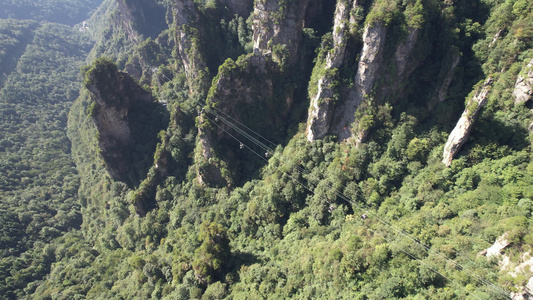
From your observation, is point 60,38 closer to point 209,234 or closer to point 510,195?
point 209,234

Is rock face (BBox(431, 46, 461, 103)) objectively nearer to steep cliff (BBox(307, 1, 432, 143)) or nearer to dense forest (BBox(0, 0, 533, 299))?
dense forest (BBox(0, 0, 533, 299))

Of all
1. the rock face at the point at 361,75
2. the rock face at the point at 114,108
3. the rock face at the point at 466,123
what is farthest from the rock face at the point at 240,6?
the rock face at the point at 466,123

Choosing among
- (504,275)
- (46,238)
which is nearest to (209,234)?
(504,275)

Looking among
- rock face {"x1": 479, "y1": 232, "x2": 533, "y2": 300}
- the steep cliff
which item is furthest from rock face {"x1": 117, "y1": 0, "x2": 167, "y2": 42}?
rock face {"x1": 479, "y1": 232, "x2": 533, "y2": 300}

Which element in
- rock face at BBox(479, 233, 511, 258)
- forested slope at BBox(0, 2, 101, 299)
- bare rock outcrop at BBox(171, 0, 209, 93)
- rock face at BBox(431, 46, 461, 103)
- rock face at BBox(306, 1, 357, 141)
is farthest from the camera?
forested slope at BBox(0, 2, 101, 299)

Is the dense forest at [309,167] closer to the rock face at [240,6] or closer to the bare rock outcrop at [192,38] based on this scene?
the rock face at [240,6]

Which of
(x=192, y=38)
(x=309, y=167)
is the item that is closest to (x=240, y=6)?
(x=192, y=38)
